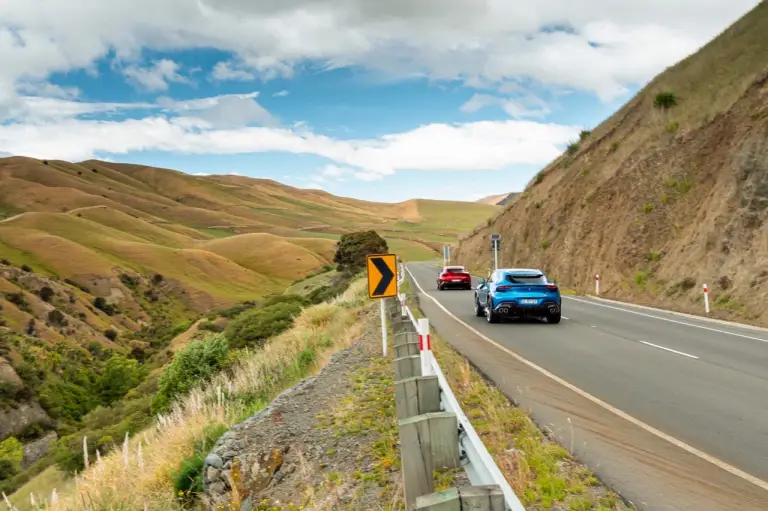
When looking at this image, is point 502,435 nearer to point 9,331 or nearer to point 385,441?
point 385,441

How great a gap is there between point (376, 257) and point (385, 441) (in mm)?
6712

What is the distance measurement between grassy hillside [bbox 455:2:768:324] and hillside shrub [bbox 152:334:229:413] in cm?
1583

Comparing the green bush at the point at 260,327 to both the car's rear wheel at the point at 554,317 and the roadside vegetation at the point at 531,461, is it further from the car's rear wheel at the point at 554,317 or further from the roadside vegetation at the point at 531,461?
the roadside vegetation at the point at 531,461

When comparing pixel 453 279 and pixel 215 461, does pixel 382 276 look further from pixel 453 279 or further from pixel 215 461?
pixel 453 279

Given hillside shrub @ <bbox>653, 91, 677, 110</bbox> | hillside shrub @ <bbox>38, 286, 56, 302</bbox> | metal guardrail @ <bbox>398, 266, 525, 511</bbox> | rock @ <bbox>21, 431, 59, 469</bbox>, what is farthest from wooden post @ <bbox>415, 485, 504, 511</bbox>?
hillside shrub @ <bbox>38, 286, 56, 302</bbox>

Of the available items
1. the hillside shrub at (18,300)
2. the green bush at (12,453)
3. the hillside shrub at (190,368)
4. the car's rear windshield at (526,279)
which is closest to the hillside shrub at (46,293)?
the hillside shrub at (18,300)

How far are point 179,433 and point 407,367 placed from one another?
3912 millimetres

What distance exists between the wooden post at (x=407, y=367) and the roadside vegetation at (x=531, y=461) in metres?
0.93

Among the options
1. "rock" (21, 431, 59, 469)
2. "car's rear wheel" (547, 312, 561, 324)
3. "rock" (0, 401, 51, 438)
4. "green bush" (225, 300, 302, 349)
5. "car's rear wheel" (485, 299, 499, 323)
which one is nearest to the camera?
"car's rear wheel" (547, 312, 561, 324)

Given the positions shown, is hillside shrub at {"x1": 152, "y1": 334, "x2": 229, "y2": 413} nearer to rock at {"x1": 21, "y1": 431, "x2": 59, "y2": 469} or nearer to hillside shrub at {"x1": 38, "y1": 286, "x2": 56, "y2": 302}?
rock at {"x1": 21, "y1": 431, "x2": 59, "y2": 469}

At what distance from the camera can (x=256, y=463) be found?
264 inches

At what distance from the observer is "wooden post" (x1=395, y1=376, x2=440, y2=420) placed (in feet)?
16.2

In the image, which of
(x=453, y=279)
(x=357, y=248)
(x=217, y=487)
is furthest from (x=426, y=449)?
(x=357, y=248)

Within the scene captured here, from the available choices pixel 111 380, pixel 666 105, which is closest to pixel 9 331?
pixel 111 380
